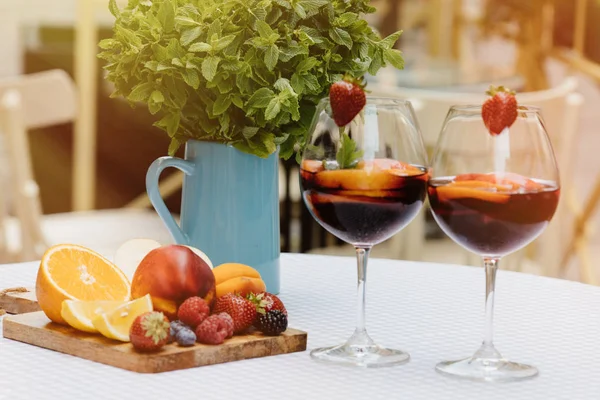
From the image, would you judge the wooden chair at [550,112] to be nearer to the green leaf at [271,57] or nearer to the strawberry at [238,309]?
the green leaf at [271,57]

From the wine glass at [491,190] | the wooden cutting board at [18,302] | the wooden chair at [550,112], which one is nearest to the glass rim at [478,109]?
the wine glass at [491,190]

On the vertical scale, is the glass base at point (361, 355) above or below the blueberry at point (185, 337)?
below

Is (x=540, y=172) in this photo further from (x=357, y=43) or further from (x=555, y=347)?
(x=357, y=43)

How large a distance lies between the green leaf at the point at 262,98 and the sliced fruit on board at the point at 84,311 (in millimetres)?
269

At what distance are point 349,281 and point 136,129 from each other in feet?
7.73

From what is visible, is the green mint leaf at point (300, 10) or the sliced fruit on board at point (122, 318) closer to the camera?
the sliced fruit on board at point (122, 318)

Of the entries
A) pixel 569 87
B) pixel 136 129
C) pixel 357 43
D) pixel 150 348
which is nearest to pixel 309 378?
pixel 150 348

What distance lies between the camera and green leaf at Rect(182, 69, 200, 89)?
3.43 ft

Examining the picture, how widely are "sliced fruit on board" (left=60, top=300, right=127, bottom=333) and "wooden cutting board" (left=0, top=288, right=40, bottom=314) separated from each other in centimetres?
15

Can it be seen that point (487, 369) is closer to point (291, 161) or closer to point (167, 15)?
point (167, 15)

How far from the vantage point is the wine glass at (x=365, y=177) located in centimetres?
87

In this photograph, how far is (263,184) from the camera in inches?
44.8

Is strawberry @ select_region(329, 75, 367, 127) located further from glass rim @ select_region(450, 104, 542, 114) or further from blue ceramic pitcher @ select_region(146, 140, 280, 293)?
blue ceramic pitcher @ select_region(146, 140, 280, 293)

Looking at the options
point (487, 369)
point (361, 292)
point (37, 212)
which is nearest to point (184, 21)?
point (361, 292)
